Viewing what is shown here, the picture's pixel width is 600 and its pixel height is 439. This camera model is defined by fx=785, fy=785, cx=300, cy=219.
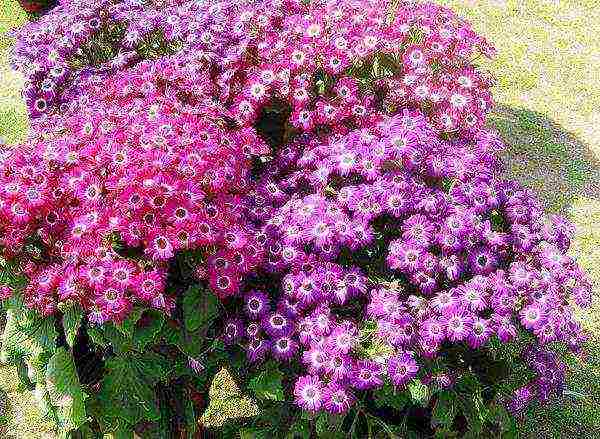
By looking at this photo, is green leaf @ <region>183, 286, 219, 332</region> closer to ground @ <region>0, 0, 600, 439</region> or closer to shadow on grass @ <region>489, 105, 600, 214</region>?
ground @ <region>0, 0, 600, 439</region>

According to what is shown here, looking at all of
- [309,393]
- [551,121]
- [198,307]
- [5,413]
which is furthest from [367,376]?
[551,121]

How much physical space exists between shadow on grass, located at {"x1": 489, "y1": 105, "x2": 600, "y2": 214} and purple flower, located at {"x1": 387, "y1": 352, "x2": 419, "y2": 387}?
2.51 metres

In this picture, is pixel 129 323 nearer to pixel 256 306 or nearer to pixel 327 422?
pixel 256 306

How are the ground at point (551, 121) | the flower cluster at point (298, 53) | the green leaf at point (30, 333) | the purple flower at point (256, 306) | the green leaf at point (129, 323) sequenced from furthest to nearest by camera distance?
the ground at point (551, 121), the flower cluster at point (298, 53), the purple flower at point (256, 306), the green leaf at point (30, 333), the green leaf at point (129, 323)

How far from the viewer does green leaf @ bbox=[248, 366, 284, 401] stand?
2.64 meters

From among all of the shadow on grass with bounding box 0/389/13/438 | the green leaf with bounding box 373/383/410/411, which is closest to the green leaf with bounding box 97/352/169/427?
the green leaf with bounding box 373/383/410/411

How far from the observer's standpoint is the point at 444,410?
2.66m

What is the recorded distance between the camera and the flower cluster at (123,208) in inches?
98.3

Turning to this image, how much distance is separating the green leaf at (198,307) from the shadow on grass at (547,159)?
109 inches

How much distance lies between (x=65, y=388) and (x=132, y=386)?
22 centimetres

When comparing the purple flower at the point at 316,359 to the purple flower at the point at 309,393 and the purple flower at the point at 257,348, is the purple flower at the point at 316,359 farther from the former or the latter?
the purple flower at the point at 257,348

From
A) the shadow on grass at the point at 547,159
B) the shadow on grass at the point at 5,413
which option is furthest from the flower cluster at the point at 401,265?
the shadow on grass at the point at 547,159

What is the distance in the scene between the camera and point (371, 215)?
277 centimetres

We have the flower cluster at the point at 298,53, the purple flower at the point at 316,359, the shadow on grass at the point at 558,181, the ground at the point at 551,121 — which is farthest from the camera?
the ground at the point at 551,121
